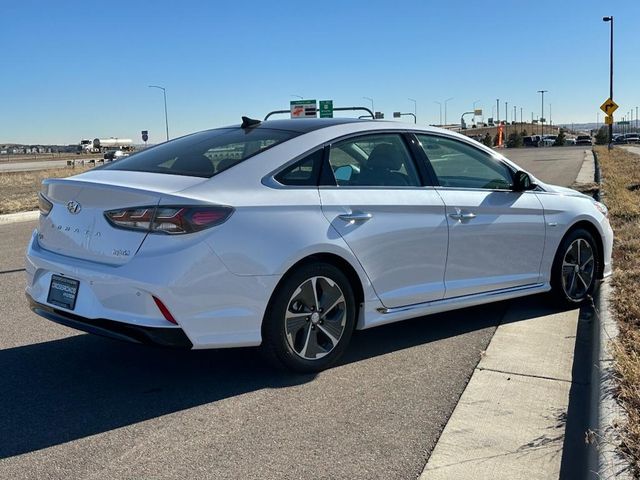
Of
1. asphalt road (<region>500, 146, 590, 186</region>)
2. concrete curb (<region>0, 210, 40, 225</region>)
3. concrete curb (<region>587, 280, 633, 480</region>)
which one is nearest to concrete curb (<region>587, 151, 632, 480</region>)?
concrete curb (<region>587, 280, 633, 480</region>)

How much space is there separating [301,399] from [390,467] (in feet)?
3.08

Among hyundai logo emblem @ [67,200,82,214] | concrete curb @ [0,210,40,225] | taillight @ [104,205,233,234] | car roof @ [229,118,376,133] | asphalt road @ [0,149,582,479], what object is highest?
car roof @ [229,118,376,133]

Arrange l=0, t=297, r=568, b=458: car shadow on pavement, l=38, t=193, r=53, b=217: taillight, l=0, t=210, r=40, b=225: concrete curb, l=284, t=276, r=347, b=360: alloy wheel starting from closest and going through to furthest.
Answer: l=0, t=297, r=568, b=458: car shadow on pavement, l=284, t=276, r=347, b=360: alloy wheel, l=38, t=193, r=53, b=217: taillight, l=0, t=210, r=40, b=225: concrete curb

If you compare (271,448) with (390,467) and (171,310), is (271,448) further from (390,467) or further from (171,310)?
(171,310)

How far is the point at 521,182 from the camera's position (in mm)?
5598

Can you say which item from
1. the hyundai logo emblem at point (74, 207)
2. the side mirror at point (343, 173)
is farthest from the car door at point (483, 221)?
the hyundai logo emblem at point (74, 207)

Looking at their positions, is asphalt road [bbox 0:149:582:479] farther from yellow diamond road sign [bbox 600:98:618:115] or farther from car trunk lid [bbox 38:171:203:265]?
yellow diamond road sign [bbox 600:98:618:115]

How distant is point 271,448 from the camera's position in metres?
3.42

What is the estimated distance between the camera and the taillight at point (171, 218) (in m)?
3.81

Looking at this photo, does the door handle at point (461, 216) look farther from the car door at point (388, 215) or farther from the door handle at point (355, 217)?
the door handle at point (355, 217)

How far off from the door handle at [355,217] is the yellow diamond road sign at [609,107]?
3632cm

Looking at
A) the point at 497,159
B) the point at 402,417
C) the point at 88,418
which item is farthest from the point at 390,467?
the point at 497,159

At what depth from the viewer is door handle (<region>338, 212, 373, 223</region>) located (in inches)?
174

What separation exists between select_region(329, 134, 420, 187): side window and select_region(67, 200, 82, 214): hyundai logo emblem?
5.34 ft
